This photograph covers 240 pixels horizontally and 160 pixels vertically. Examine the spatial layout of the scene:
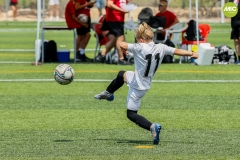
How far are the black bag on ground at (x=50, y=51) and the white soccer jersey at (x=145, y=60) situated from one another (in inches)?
443

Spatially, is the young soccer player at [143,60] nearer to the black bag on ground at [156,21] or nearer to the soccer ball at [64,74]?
the soccer ball at [64,74]

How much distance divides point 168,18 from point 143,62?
12.1 m

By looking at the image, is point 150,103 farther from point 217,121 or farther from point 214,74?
point 214,74

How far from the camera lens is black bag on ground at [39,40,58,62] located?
67.2 feet

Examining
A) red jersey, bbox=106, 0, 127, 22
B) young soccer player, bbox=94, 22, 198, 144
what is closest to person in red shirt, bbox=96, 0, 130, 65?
red jersey, bbox=106, 0, 127, 22

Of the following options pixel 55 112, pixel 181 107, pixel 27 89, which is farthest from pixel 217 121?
pixel 27 89

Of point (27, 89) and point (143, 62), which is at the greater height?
point (143, 62)

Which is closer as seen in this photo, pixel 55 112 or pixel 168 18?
pixel 55 112

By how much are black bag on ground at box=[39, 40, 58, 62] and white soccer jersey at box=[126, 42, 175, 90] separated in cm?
1125

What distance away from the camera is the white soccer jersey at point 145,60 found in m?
9.27

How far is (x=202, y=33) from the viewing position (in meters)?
21.5

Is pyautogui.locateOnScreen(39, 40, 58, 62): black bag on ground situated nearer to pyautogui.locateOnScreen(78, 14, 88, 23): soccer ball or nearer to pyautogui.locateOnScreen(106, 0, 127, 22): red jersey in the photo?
pyautogui.locateOnScreen(78, 14, 88, 23): soccer ball

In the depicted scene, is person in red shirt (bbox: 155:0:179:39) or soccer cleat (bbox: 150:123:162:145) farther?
person in red shirt (bbox: 155:0:179:39)

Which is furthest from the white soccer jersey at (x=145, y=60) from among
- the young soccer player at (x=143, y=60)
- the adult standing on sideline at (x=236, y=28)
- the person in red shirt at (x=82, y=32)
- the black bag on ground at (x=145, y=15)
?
the black bag on ground at (x=145, y=15)
